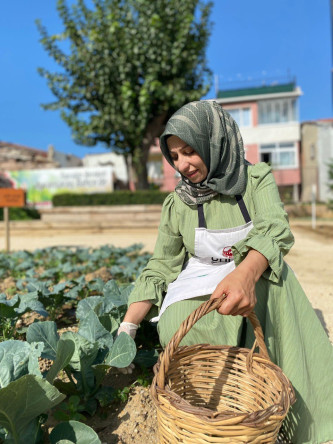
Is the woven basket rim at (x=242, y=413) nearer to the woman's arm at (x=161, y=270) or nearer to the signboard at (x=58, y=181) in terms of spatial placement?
the woman's arm at (x=161, y=270)

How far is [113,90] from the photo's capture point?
11781mm

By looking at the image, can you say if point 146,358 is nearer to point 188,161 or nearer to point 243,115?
point 188,161

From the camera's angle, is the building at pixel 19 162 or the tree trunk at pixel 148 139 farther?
the building at pixel 19 162

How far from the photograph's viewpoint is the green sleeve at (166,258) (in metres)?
1.67

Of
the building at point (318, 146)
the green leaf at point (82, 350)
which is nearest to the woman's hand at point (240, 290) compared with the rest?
the green leaf at point (82, 350)

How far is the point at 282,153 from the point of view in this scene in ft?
71.9

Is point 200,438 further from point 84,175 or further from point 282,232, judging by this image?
point 84,175

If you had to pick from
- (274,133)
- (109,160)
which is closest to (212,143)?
(274,133)

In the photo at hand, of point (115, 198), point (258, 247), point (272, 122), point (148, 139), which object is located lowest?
point (258, 247)

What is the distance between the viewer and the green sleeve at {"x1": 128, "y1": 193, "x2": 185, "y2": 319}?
1.67 m

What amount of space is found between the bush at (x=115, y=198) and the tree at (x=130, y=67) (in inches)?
45.8

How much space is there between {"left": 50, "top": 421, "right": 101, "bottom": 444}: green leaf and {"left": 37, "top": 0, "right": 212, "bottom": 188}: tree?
33.9 ft

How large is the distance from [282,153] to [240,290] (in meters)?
22.1

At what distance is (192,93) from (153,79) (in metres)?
1.22
